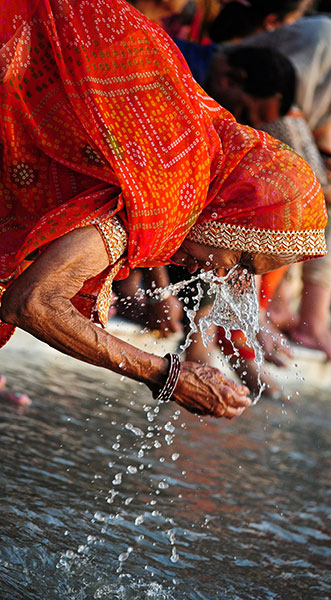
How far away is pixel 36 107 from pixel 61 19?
269 millimetres

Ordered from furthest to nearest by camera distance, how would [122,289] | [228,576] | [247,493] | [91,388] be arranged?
[91,388], [122,289], [247,493], [228,576]

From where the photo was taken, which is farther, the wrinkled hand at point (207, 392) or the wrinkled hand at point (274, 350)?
the wrinkled hand at point (274, 350)

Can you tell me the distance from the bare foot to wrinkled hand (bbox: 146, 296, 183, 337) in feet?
6.47

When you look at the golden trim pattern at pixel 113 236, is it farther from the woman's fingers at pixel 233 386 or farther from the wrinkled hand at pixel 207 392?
the woman's fingers at pixel 233 386

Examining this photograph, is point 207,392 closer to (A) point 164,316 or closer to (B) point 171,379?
(B) point 171,379

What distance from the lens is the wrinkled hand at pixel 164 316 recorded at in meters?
4.86

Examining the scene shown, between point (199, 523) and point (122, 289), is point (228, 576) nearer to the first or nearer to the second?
point (199, 523)

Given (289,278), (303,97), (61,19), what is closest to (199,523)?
(61,19)

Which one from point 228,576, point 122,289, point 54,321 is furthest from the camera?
point 122,289

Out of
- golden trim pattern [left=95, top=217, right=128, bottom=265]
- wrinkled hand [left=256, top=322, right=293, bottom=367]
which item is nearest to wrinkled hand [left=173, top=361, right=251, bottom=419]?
golden trim pattern [left=95, top=217, right=128, bottom=265]

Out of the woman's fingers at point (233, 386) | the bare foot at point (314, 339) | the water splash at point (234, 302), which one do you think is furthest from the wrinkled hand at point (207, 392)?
the bare foot at point (314, 339)

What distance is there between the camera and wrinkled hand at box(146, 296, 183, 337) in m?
4.86

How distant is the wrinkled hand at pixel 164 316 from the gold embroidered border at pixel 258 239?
2.12 metres

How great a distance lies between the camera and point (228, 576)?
2840 millimetres
